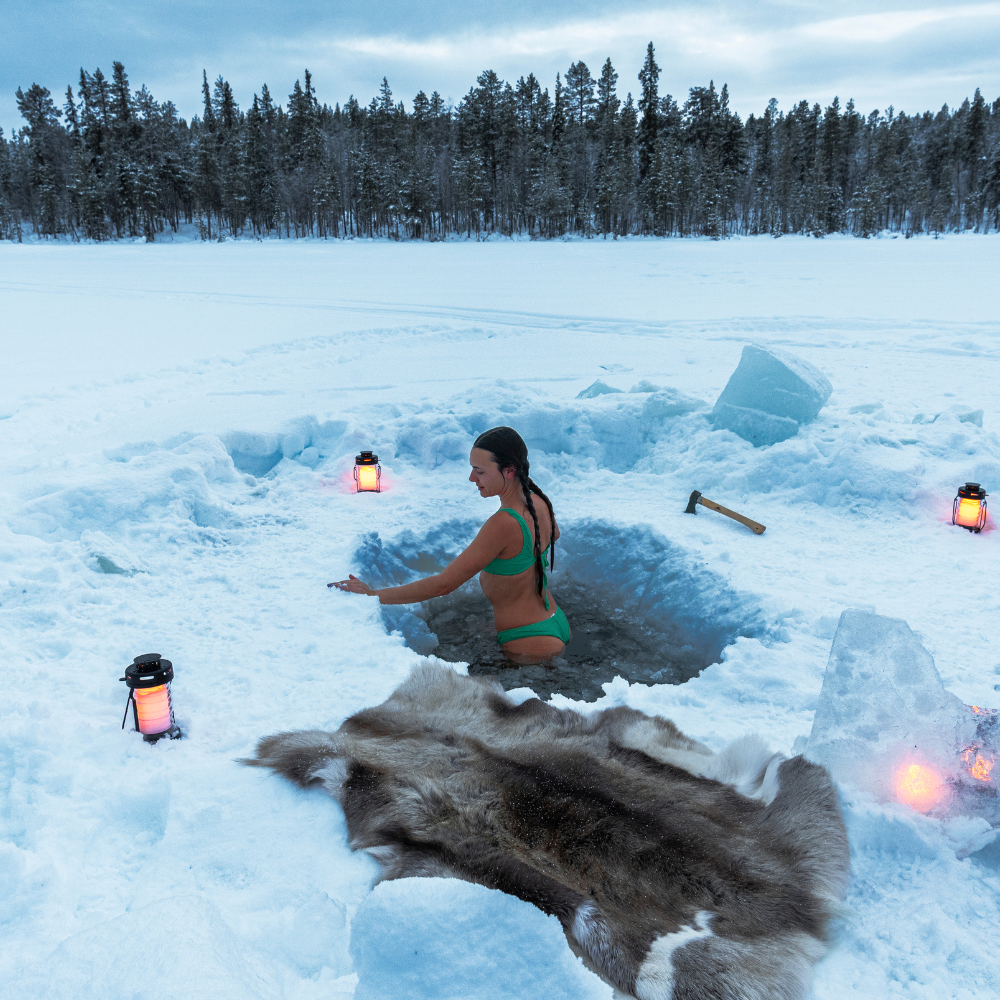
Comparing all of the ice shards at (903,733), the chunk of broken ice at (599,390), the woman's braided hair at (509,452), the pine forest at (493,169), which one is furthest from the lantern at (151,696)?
the pine forest at (493,169)

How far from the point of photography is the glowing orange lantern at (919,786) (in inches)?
77.9

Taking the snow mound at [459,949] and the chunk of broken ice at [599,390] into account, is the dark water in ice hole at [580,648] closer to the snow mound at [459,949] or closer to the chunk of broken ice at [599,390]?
the snow mound at [459,949]

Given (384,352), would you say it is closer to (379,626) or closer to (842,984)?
(379,626)

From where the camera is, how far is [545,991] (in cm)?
137

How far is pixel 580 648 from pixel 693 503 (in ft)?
4.73

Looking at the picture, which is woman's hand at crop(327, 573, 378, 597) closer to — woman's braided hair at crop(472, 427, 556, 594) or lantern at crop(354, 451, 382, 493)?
woman's braided hair at crop(472, 427, 556, 594)

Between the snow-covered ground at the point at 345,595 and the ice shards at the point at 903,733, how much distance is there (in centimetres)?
10

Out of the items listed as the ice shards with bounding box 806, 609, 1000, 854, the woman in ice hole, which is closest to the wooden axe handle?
the woman in ice hole

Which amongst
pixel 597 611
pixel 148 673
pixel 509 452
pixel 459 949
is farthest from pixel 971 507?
pixel 148 673

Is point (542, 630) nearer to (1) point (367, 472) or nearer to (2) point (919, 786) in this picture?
(2) point (919, 786)

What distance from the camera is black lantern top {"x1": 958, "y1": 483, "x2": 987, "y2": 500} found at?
407 centimetres

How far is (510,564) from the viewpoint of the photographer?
333 cm

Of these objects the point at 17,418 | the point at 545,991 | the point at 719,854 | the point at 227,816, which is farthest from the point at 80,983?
the point at 17,418

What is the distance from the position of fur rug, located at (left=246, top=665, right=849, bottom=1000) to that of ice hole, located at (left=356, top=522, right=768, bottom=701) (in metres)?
0.99
